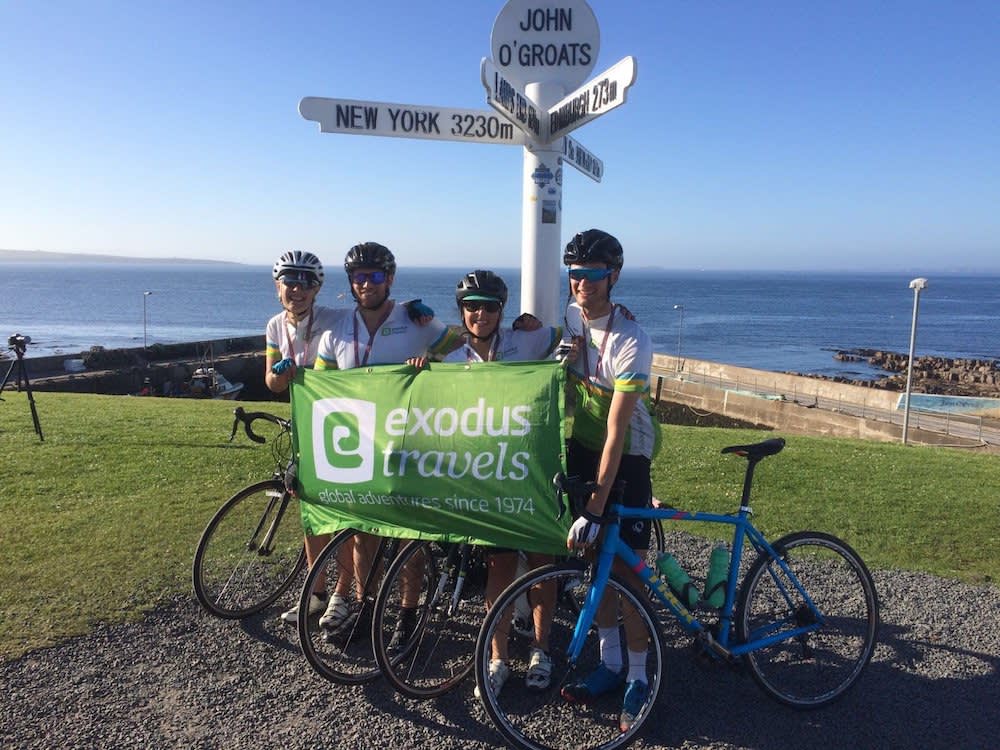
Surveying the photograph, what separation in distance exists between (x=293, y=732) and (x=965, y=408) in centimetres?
3416

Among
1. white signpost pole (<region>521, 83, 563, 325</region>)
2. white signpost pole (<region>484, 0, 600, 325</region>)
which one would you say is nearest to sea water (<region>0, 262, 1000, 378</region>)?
white signpost pole (<region>521, 83, 563, 325</region>)

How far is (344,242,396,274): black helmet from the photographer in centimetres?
423

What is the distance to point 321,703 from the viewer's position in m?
3.71

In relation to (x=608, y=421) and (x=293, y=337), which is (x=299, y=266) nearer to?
(x=293, y=337)

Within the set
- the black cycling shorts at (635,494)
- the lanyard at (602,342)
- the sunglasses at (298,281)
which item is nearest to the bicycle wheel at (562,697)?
the black cycling shorts at (635,494)

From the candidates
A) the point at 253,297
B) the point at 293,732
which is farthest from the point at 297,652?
the point at 253,297

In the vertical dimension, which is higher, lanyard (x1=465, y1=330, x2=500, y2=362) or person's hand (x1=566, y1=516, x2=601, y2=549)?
lanyard (x1=465, y1=330, x2=500, y2=362)

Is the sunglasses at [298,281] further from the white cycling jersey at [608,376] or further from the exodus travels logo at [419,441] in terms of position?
the white cycling jersey at [608,376]

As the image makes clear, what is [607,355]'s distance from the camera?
3543mm

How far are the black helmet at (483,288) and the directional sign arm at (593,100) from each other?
175 centimetres

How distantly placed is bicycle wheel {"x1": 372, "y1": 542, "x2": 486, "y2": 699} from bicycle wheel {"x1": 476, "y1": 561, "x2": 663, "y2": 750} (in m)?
0.37

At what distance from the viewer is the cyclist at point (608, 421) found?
3.39 m

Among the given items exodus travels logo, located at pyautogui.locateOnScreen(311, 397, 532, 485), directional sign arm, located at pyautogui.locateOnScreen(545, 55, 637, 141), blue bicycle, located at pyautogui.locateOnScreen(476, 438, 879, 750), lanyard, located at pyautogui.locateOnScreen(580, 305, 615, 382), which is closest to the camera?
blue bicycle, located at pyautogui.locateOnScreen(476, 438, 879, 750)

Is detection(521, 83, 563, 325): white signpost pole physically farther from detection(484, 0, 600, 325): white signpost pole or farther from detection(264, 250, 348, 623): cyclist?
detection(264, 250, 348, 623): cyclist
